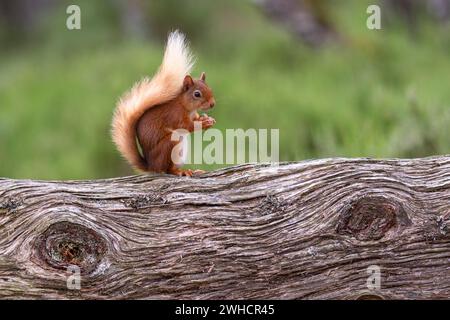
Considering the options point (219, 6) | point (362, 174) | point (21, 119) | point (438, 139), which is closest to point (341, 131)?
point (438, 139)

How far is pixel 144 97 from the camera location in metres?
4.64

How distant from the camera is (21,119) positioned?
12.2 meters

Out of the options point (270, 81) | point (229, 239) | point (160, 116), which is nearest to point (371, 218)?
point (229, 239)

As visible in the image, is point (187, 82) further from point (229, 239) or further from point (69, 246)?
point (69, 246)

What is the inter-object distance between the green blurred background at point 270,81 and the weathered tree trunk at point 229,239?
2.96 meters

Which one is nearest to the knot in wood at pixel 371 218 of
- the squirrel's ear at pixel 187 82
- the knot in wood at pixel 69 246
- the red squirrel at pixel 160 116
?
the red squirrel at pixel 160 116

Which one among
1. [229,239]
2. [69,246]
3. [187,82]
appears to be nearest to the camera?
[69,246]

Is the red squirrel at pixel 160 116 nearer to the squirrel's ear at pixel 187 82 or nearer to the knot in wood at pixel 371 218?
the squirrel's ear at pixel 187 82

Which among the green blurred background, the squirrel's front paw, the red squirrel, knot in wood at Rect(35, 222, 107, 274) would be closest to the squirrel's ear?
the red squirrel

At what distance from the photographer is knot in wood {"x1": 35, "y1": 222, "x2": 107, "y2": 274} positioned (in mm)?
4293

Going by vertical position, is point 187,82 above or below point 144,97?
above

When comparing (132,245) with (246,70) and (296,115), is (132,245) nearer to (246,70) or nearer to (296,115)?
(296,115)

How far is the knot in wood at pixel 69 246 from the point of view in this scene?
4293 mm

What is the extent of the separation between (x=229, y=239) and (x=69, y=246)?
699 mm
